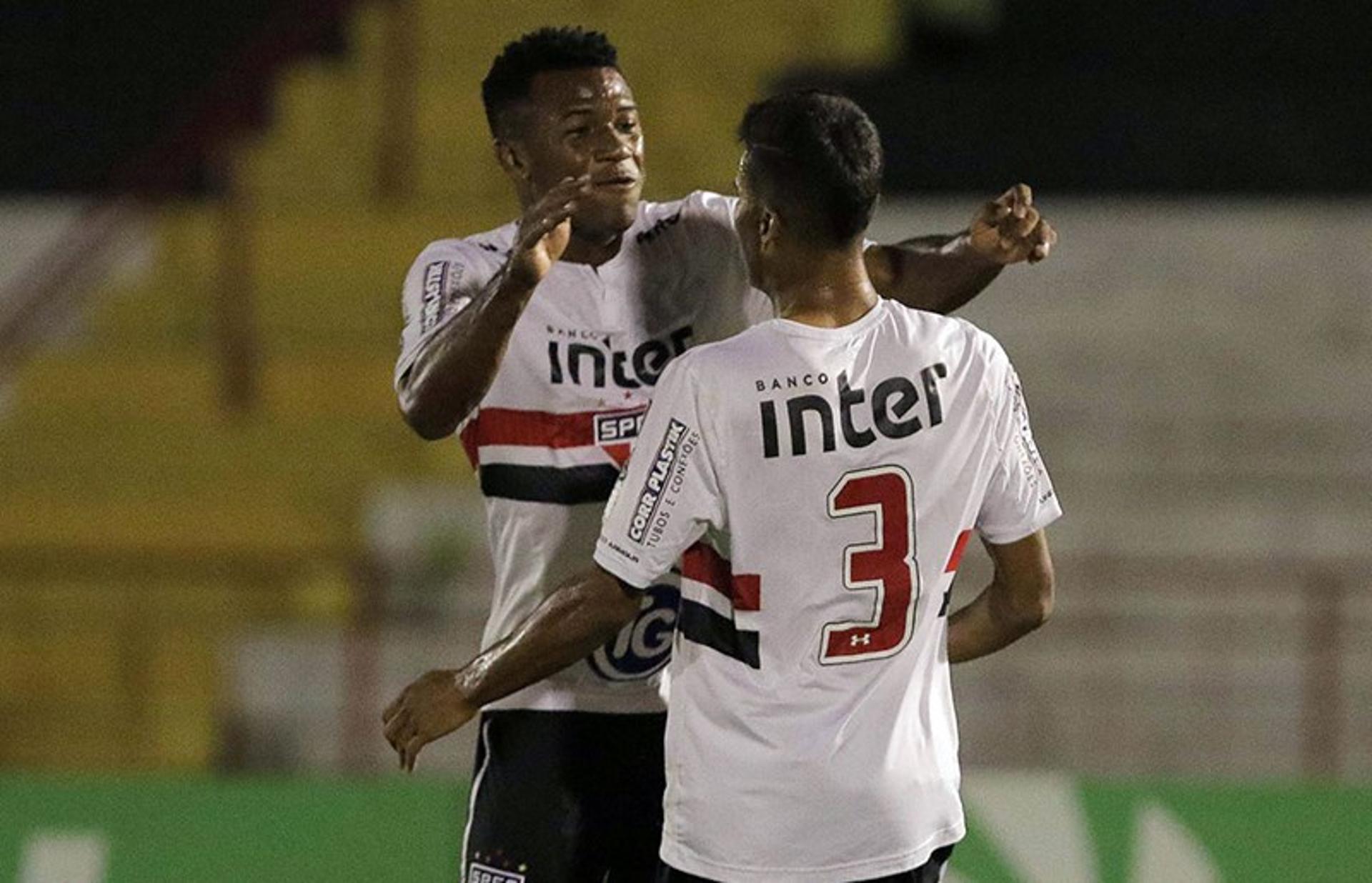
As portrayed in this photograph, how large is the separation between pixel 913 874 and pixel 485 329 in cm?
92

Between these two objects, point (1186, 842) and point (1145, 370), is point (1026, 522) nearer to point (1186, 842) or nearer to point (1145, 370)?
point (1186, 842)

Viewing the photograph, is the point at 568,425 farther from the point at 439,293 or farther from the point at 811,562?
the point at 811,562

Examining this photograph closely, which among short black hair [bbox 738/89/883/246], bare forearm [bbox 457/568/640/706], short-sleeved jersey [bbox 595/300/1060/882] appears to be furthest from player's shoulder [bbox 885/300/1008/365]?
bare forearm [bbox 457/568/640/706]

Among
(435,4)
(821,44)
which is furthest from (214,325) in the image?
(821,44)

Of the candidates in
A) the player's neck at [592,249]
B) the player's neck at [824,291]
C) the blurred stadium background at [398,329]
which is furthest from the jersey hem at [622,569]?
the blurred stadium background at [398,329]

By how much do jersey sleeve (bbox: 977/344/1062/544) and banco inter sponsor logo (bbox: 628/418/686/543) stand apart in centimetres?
43

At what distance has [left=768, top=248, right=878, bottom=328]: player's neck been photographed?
320cm

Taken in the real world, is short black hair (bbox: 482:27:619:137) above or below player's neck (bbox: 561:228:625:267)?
above

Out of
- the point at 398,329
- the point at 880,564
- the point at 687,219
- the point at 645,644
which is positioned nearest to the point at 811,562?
the point at 880,564

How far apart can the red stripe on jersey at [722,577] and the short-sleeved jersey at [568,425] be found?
47cm

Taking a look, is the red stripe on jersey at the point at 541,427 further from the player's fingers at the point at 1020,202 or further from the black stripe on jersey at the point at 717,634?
the player's fingers at the point at 1020,202

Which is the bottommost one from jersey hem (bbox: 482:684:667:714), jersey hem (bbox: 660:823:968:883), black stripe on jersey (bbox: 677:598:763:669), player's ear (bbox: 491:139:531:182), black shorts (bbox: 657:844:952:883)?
black shorts (bbox: 657:844:952:883)

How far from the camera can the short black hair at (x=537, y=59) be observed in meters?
A: 3.71

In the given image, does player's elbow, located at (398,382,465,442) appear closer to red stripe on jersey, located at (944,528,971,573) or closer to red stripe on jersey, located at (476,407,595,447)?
red stripe on jersey, located at (476,407,595,447)
